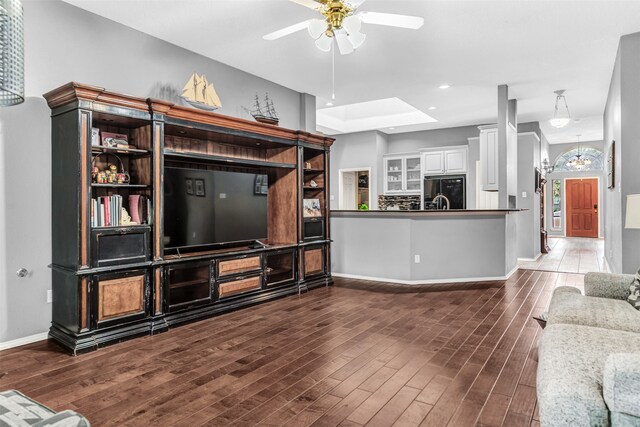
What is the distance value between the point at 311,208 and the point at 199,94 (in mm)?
2099

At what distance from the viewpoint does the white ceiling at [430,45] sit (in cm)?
357

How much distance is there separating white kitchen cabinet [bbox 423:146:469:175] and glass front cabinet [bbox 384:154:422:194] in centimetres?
25

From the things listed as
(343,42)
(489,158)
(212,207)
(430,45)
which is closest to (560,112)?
(489,158)

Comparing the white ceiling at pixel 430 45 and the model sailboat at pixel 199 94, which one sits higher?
the white ceiling at pixel 430 45

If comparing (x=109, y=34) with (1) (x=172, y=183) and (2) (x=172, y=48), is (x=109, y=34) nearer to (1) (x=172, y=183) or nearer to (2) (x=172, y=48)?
(2) (x=172, y=48)

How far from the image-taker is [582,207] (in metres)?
12.6

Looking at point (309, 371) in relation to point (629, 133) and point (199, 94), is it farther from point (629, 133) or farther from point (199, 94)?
point (629, 133)

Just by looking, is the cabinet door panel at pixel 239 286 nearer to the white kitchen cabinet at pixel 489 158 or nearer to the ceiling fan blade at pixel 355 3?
the ceiling fan blade at pixel 355 3

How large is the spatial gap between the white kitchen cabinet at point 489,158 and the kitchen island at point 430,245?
720mm

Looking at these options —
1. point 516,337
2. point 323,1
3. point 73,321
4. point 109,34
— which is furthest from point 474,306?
point 109,34

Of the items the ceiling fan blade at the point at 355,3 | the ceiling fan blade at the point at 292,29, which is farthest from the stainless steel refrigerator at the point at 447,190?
the ceiling fan blade at the point at 355,3

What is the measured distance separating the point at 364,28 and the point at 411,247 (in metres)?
2.88

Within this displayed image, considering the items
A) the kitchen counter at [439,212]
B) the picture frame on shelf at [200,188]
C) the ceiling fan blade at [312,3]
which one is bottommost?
the kitchen counter at [439,212]

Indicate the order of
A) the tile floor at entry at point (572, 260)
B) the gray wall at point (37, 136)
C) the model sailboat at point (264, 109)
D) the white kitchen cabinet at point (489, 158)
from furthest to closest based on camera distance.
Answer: the tile floor at entry at point (572, 260), the white kitchen cabinet at point (489, 158), the model sailboat at point (264, 109), the gray wall at point (37, 136)
